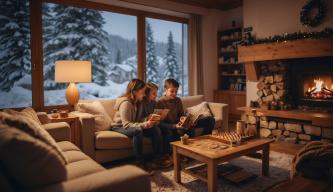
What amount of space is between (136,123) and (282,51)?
255 centimetres

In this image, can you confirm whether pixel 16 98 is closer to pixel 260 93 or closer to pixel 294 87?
pixel 260 93

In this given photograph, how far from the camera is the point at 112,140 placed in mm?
2902

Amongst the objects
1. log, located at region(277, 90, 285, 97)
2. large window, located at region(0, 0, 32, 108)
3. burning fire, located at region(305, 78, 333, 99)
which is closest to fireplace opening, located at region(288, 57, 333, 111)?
burning fire, located at region(305, 78, 333, 99)

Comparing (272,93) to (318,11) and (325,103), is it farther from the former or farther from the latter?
(318,11)

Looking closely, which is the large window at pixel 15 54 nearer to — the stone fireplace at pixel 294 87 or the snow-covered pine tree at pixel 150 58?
the snow-covered pine tree at pixel 150 58

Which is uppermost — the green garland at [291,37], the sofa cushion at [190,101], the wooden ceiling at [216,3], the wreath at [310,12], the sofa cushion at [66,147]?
the wooden ceiling at [216,3]

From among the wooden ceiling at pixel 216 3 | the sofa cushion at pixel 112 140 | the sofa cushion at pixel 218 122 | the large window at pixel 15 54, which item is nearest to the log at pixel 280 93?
the sofa cushion at pixel 218 122

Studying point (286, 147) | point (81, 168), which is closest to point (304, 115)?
point (286, 147)

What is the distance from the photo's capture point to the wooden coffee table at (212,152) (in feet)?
7.05

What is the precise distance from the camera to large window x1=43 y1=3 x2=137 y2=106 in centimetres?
408

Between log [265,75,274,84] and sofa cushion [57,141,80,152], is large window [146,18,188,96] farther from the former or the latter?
sofa cushion [57,141,80,152]

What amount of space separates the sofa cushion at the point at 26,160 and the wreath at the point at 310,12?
3.95 metres

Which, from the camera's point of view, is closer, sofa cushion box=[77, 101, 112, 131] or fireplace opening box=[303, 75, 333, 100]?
sofa cushion box=[77, 101, 112, 131]

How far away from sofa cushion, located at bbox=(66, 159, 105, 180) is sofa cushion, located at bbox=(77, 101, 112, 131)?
1.20 meters
